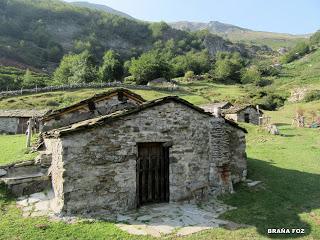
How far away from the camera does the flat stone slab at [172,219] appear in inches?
376

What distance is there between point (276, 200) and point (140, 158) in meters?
5.20

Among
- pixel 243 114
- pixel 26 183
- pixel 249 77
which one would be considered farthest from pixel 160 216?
pixel 249 77

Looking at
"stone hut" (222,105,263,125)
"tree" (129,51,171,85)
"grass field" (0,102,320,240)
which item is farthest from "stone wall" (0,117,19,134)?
"tree" (129,51,171,85)

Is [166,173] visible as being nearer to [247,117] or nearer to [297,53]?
[247,117]

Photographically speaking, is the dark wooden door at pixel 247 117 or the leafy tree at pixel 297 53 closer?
the dark wooden door at pixel 247 117

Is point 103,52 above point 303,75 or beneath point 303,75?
above

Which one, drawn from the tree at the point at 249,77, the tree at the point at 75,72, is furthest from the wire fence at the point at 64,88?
the tree at the point at 249,77

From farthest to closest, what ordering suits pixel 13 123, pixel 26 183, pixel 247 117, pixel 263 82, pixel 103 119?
pixel 263 82 < pixel 247 117 < pixel 13 123 < pixel 26 183 < pixel 103 119

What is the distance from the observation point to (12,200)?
438 inches

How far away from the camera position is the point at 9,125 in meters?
36.8

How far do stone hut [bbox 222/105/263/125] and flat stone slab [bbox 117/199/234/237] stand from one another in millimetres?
26589

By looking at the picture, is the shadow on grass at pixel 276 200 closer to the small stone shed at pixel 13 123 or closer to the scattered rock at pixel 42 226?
the scattered rock at pixel 42 226

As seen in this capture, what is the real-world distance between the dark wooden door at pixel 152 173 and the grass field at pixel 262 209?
2.19 metres

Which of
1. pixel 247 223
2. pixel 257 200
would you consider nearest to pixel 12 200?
pixel 247 223
